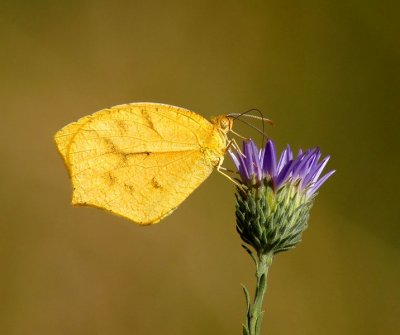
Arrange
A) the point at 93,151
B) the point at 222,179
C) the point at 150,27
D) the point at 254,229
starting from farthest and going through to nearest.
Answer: the point at 150,27 < the point at 222,179 < the point at 93,151 < the point at 254,229

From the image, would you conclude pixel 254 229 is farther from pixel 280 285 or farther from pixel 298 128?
pixel 298 128

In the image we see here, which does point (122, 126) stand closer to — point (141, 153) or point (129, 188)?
point (141, 153)

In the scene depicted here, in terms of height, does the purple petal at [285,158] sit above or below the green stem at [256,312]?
above

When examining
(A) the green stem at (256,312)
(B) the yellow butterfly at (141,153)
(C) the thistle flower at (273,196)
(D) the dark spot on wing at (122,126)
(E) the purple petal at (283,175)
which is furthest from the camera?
(D) the dark spot on wing at (122,126)

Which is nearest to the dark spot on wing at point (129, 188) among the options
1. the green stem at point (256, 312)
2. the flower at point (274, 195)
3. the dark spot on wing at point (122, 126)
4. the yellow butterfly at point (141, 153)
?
the yellow butterfly at point (141, 153)

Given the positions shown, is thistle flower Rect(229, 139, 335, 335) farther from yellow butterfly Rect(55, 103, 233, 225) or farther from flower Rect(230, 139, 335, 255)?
yellow butterfly Rect(55, 103, 233, 225)

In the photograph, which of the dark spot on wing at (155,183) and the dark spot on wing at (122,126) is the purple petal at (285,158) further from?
the dark spot on wing at (122,126)
